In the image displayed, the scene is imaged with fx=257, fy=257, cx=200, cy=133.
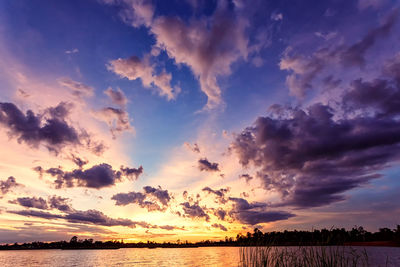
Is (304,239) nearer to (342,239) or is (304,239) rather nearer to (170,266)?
(342,239)

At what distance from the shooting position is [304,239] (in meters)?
15.9

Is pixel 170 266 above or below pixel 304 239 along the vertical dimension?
below

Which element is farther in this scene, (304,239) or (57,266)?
(57,266)

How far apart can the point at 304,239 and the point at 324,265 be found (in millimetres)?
2759

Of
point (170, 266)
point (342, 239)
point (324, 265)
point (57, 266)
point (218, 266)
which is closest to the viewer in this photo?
point (324, 265)

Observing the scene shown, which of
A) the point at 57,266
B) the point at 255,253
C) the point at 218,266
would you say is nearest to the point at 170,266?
the point at 218,266

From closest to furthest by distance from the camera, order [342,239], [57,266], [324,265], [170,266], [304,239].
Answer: [324,265]
[342,239]
[304,239]
[170,266]
[57,266]

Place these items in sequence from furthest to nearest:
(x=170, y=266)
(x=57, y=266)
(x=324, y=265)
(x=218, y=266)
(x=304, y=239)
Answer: (x=57, y=266) < (x=170, y=266) < (x=218, y=266) < (x=304, y=239) < (x=324, y=265)

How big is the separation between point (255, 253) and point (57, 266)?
12276 cm

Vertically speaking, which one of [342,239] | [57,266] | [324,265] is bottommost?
[57,266]

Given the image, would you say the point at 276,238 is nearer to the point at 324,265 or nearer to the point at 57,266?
the point at 324,265

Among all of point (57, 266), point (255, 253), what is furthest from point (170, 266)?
point (255, 253)

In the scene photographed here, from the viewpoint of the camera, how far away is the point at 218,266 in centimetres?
8431

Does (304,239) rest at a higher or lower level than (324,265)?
higher
